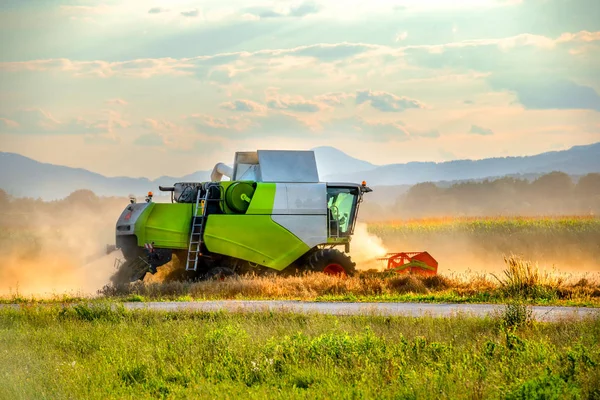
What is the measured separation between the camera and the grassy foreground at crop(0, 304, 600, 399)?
12.3 meters

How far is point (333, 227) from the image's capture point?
29125mm

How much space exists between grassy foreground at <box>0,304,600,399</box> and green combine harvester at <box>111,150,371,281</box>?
9382 millimetres

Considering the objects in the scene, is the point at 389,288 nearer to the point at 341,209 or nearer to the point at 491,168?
the point at 341,209

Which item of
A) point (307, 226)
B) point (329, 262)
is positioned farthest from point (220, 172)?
point (329, 262)

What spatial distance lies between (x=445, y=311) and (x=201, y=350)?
21.7 feet

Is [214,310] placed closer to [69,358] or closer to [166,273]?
[69,358]

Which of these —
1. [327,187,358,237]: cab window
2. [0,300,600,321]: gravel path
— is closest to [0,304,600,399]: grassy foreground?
[0,300,600,321]: gravel path

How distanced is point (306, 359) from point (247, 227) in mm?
14296

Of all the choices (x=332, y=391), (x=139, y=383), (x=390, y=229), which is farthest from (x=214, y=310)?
(x=390, y=229)

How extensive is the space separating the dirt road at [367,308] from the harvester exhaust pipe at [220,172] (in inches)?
322

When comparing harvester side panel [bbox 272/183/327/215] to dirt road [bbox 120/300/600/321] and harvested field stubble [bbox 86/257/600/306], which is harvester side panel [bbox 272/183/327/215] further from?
dirt road [bbox 120/300/600/321]

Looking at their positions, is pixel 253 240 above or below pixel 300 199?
below

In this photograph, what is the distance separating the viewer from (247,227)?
92.5 feet

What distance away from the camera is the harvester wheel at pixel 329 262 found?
28609mm
